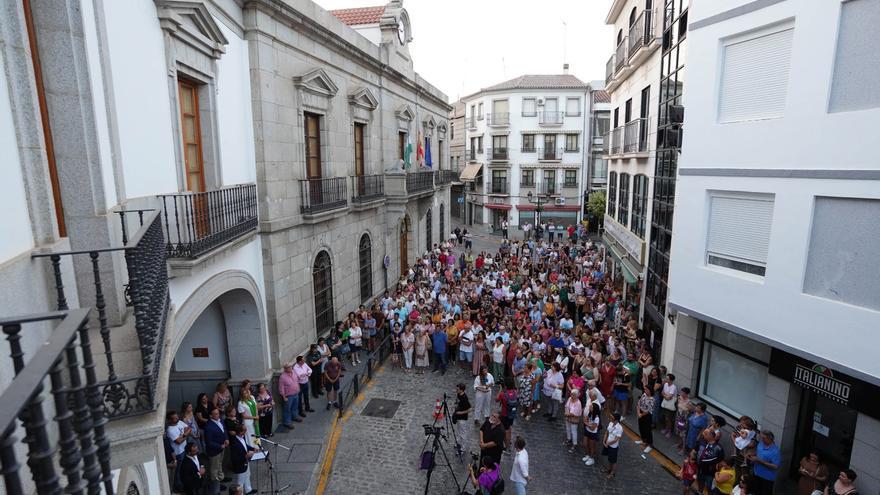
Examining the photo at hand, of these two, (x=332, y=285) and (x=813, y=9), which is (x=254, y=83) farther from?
(x=813, y=9)

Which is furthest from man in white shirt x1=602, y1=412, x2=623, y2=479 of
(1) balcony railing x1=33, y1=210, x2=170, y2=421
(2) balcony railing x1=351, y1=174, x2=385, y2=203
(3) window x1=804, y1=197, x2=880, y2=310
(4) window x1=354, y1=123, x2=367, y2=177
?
(4) window x1=354, y1=123, x2=367, y2=177

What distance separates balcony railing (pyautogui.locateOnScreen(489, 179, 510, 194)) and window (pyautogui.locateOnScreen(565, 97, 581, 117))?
782 cm

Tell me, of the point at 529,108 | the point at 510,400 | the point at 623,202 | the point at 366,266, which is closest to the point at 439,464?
the point at 510,400

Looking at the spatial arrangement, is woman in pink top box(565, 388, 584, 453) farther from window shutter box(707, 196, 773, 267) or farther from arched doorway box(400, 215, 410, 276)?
arched doorway box(400, 215, 410, 276)

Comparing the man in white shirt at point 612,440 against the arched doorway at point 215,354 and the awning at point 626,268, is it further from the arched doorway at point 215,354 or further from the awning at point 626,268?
the arched doorway at point 215,354

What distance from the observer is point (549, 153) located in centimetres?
4391

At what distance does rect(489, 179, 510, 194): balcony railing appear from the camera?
148 feet

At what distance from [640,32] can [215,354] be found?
16100 mm

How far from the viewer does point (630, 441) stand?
11.4m

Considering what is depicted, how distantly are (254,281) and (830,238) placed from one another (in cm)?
1092

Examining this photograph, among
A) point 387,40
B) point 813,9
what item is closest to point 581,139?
point 387,40

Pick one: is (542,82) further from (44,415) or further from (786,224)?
(44,415)

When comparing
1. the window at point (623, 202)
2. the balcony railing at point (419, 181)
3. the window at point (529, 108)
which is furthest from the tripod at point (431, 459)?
the window at point (529, 108)

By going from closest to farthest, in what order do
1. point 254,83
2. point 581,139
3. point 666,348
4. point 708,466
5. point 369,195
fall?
point 708,466, point 254,83, point 666,348, point 369,195, point 581,139
